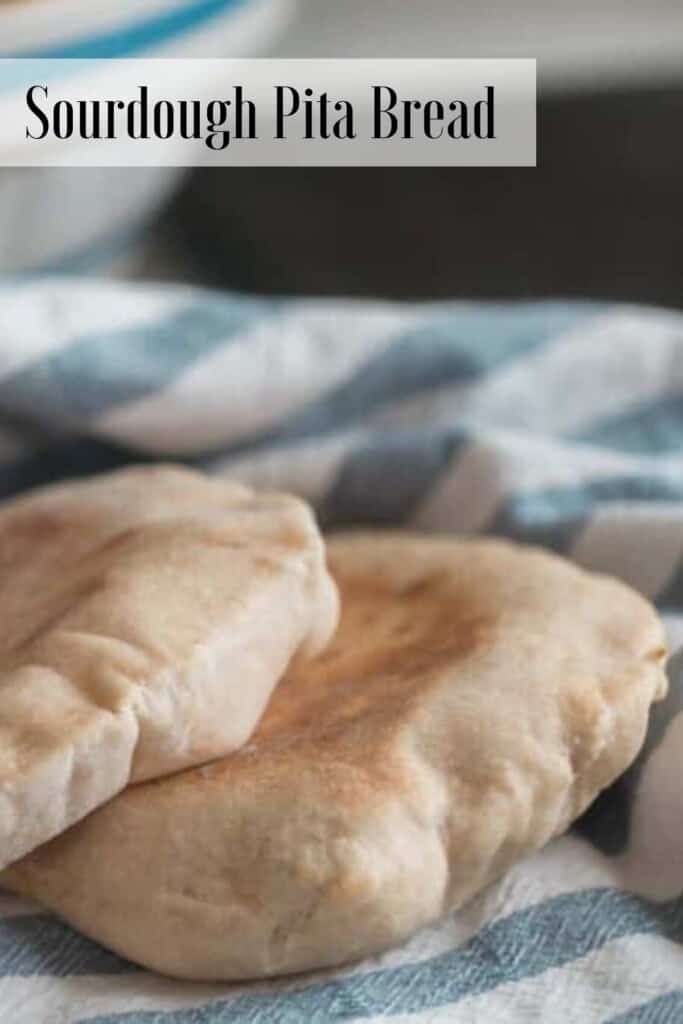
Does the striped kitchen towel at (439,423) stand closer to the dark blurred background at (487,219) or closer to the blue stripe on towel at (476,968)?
the blue stripe on towel at (476,968)

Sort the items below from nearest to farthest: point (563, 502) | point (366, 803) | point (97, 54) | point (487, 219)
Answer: point (366, 803) < point (563, 502) < point (97, 54) < point (487, 219)

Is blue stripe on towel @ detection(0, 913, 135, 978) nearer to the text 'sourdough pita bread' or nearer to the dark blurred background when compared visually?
the text 'sourdough pita bread'

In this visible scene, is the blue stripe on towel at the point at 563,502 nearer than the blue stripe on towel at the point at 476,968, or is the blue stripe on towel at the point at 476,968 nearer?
the blue stripe on towel at the point at 476,968

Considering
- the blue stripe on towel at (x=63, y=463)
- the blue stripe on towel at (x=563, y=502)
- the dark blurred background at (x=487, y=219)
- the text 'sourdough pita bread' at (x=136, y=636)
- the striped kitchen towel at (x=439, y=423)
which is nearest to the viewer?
the text 'sourdough pita bread' at (x=136, y=636)

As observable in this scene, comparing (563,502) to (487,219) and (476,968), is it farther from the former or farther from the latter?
(487,219)

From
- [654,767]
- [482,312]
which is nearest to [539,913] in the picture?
[654,767]

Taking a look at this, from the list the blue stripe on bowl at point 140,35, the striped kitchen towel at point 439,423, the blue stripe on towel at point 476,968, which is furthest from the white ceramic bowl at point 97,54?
the blue stripe on towel at point 476,968

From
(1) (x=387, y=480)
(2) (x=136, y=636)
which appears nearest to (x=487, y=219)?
(1) (x=387, y=480)
